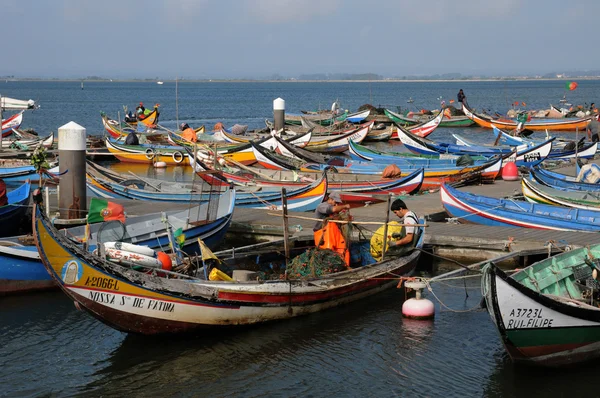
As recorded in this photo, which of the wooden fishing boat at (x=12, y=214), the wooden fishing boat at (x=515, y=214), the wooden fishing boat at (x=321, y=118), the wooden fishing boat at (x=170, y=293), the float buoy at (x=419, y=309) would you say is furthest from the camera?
the wooden fishing boat at (x=321, y=118)

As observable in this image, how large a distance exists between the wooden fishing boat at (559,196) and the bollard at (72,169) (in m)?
10.2

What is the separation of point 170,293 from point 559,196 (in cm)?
1099

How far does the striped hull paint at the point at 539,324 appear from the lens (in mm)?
9578

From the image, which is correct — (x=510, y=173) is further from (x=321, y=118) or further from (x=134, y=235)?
(x=321, y=118)

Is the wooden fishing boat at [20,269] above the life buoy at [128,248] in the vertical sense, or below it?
below

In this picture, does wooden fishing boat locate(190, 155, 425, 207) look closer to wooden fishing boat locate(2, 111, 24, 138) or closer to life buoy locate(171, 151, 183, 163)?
life buoy locate(171, 151, 183, 163)

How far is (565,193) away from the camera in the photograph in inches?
745

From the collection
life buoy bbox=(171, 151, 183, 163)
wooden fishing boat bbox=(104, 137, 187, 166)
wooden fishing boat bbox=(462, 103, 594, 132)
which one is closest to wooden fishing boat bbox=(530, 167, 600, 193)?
life buoy bbox=(171, 151, 183, 163)

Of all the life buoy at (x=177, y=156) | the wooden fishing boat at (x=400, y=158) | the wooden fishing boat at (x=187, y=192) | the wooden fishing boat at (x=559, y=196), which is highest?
the wooden fishing boat at (x=559, y=196)

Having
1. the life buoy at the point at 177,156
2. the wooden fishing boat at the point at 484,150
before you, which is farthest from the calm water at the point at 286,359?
the life buoy at the point at 177,156

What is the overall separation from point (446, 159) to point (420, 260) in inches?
451

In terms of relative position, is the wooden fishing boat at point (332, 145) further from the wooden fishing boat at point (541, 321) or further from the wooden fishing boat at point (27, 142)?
the wooden fishing boat at point (541, 321)

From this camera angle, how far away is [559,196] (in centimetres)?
1859

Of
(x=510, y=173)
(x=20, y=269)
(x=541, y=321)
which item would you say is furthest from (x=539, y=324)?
(x=510, y=173)
